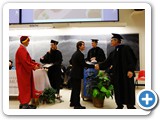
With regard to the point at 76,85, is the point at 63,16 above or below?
above

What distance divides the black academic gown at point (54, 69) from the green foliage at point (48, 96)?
64 mm

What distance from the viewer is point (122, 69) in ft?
5.49

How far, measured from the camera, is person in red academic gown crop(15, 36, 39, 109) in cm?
163

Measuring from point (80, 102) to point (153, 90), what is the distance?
0.64 metres

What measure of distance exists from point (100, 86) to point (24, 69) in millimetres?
730

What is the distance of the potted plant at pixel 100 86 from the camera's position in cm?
179

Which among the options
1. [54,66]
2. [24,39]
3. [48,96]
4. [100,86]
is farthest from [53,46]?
[100,86]

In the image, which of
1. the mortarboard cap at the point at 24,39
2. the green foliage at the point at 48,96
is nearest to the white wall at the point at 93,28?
the mortarboard cap at the point at 24,39

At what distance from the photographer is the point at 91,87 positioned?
6.05 ft

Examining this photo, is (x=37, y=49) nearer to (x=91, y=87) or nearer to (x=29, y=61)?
(x=29, y=61)

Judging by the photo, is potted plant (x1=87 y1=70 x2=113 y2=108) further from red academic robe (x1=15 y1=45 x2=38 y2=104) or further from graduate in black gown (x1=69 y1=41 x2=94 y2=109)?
red academic robe (x1=15 y1=45 x2=38 y2=104)

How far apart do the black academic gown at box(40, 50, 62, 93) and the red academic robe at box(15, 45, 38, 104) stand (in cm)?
27
